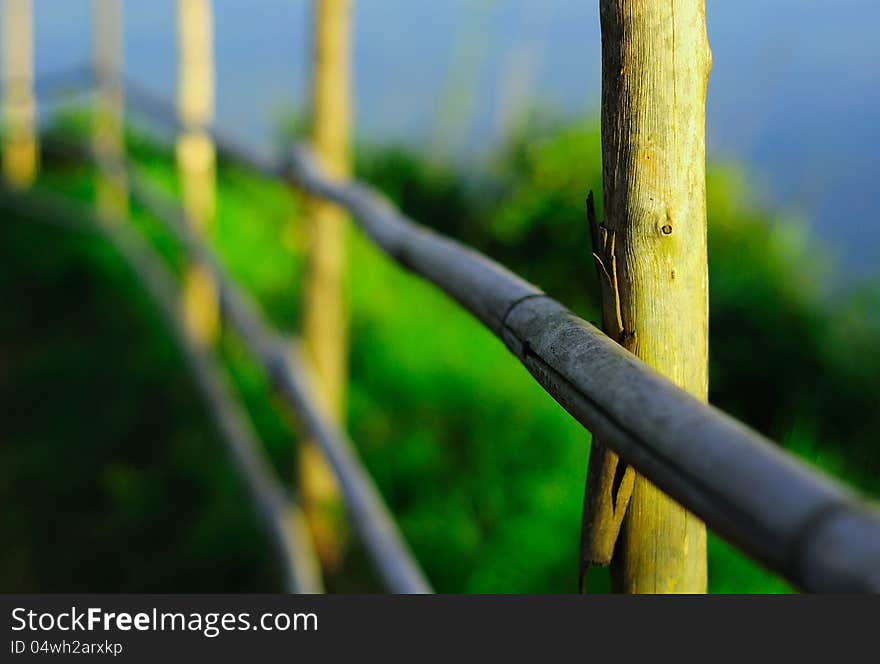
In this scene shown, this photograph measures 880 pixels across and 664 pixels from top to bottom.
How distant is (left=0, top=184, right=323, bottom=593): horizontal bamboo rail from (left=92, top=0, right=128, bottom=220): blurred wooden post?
154 mm

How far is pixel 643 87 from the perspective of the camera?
805 mm

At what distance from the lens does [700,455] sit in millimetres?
610

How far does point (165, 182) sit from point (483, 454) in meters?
4.04

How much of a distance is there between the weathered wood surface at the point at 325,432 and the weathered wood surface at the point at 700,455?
2.82 ft

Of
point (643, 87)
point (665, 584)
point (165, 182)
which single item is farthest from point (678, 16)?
point (165, 182)

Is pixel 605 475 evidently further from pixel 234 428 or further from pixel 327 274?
pixel 234 428

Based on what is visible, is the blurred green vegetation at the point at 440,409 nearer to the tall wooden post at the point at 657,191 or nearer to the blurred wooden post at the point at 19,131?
the tall wooden post at the point at 657,191

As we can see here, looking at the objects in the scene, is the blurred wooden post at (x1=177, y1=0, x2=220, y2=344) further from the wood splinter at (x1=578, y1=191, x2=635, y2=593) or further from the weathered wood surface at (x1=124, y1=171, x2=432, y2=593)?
the wood splinter at (x1=578, y1=191, x2=635, y2=593)

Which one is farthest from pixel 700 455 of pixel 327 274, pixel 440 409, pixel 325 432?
pixel 440 409

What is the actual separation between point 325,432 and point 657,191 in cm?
145

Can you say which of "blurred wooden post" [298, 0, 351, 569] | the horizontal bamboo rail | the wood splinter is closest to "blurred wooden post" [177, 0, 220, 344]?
the horizontal bamboo rail

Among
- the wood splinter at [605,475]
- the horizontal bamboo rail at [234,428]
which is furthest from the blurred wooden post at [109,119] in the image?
the wood splinter at [605,475]

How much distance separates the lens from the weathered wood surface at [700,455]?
52 cm

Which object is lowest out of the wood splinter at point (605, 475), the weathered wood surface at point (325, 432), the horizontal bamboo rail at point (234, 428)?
the horizontal bamboo rail at point (234, 428)
